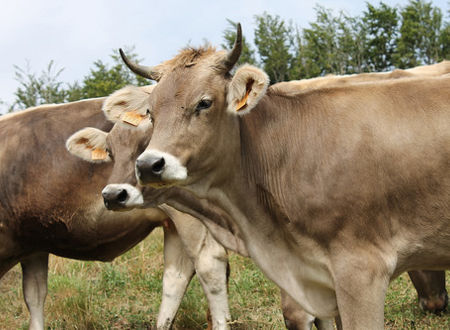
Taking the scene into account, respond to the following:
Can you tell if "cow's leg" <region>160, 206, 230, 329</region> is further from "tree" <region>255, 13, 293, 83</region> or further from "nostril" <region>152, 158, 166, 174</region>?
"tree" <region>255, 13, 293, 83</region>

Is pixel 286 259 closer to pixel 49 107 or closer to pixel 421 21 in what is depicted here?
pixel 49 107

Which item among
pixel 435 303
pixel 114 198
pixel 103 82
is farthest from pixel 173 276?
pixel 103 82

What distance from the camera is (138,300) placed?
709 cm

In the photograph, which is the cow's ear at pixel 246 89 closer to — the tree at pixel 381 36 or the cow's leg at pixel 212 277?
the cow's leg at pixel 212 277

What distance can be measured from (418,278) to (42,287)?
145 inches

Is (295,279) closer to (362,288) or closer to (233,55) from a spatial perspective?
(362,288)

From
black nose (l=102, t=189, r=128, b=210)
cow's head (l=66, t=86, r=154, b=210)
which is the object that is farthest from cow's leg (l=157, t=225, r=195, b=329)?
black nose (l=102, t=189, r=128, b=210)

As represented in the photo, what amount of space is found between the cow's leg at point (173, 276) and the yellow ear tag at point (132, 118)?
1970 mm

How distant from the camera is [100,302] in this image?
6922 millimetres

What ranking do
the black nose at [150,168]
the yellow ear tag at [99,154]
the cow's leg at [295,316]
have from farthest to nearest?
the yellow ear tag at [99,154] → the cow's leg at [295,316] → the black nose at [150,168]

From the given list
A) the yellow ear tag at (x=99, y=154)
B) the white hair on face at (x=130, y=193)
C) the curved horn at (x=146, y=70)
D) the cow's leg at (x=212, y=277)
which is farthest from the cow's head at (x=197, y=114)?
the cow's leg at (x=212, y=277)

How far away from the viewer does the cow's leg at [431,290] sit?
5.84 metres

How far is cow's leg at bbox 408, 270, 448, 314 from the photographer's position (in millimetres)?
5840

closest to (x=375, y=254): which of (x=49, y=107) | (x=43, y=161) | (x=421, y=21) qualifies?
(x=43, y=161)
